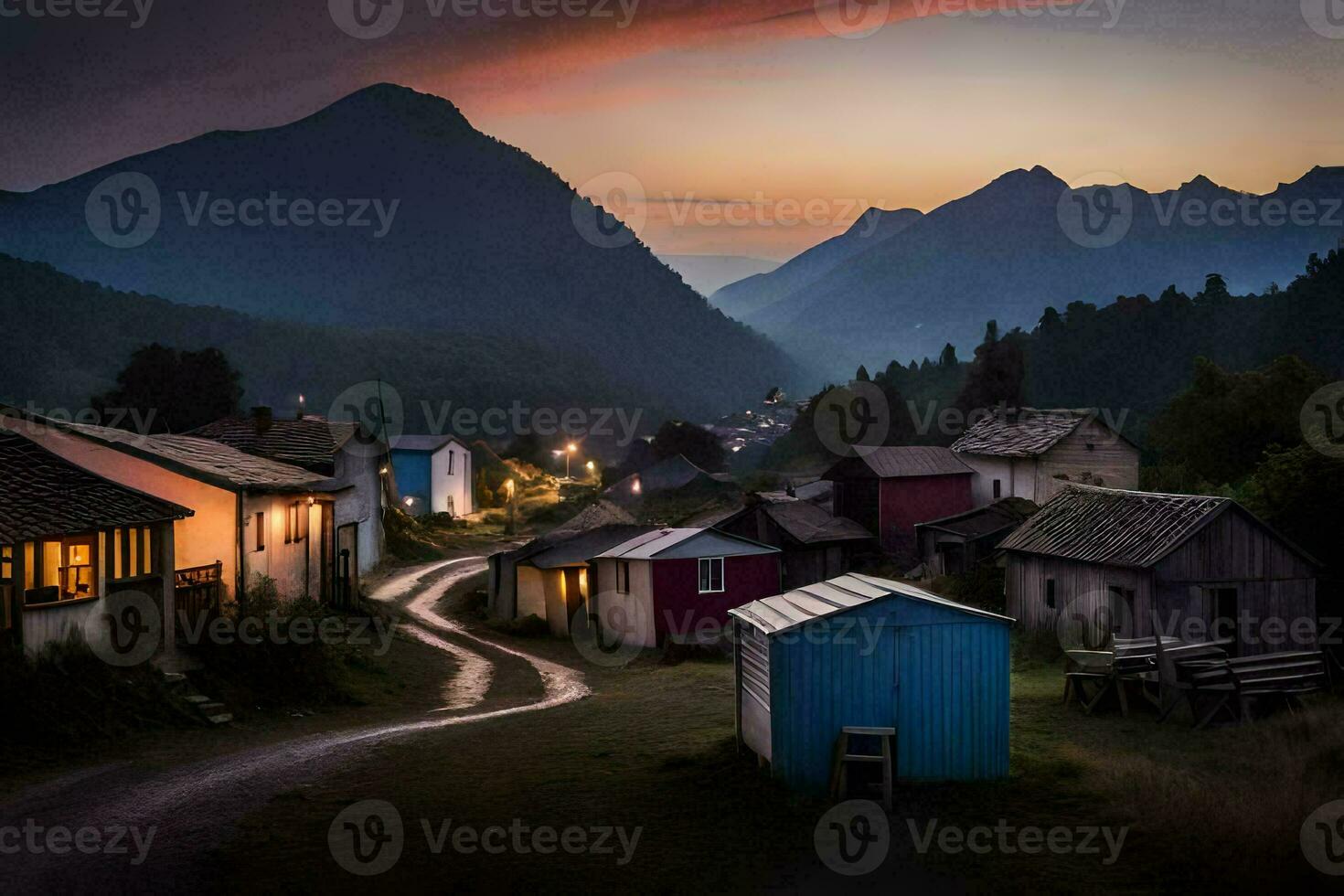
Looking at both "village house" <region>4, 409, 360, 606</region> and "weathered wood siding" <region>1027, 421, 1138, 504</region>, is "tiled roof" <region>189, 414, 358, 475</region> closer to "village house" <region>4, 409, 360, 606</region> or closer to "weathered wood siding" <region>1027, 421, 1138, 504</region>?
"village house" <region>4, 409, 360, 606</region>

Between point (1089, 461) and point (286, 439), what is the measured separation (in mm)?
35589

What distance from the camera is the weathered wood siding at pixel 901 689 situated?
55.2 feet

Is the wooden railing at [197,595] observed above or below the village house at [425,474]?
below

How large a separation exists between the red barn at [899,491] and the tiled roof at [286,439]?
24491 mm

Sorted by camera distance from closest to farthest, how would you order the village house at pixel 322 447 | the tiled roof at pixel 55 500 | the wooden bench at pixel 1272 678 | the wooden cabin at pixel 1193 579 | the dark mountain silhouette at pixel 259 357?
the tiled roof at pixel 55 500 → the wooden bench at pixel 1272 678 → the wooden cabin at pixel 1193 579 → the village house at pixel 322 447 → the dark mountain silhouette at pixel 259 357

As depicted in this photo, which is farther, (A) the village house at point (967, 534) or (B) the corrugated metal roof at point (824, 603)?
(A) the village house at point (967, 534)

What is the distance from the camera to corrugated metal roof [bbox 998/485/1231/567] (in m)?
29.2

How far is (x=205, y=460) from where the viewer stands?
99.1ft

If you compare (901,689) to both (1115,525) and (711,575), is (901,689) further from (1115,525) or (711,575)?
(711,575)

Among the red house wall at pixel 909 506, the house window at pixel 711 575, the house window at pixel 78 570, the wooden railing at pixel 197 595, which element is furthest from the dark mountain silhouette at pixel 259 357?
the house window at pixel 78 570

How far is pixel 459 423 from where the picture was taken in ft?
510

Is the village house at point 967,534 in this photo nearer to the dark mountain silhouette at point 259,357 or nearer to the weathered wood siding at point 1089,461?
the weathered wood siding at point 1089,461

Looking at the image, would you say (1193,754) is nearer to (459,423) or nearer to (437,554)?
(437,554)

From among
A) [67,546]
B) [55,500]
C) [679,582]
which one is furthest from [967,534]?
[55,500]
